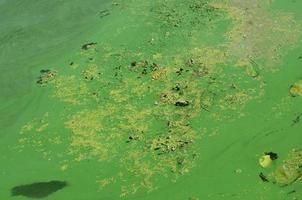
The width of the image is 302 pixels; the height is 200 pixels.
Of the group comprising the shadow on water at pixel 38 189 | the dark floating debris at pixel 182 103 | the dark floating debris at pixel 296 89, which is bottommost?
the shadow on water at pixel 38 189

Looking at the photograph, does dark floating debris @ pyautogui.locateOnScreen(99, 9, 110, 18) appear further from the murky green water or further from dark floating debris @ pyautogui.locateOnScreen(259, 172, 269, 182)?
dark floating debris @ pyautogui.locateOnScreen(259, 172, 269, 182)

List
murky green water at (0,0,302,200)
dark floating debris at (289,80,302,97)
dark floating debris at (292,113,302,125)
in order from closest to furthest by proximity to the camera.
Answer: murky green water at (0,0,302,200), dark floating debris at (292,113,302,125), dark floating debris at (289,80,302,97)

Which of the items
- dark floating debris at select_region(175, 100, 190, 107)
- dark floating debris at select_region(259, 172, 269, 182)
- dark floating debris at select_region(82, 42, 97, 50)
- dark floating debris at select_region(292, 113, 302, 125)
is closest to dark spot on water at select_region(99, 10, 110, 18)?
dark floating debris at select_region(82, 42, 97, 50)

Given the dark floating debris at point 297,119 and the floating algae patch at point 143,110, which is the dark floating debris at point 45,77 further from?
the dark floating debris at point 297,119

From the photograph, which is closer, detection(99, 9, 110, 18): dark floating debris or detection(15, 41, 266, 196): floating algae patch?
detection(15, 41, 266, 196): floating algae patch

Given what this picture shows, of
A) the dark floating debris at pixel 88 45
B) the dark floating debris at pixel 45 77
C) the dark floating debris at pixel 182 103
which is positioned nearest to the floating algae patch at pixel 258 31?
the dark floating debris at pixel 182 103

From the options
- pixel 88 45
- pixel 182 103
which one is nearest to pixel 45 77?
pixel 88 45

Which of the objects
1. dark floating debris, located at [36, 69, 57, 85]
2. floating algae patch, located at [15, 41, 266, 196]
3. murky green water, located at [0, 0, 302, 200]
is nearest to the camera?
murky green water, located at [0, 0, 302, 200]
